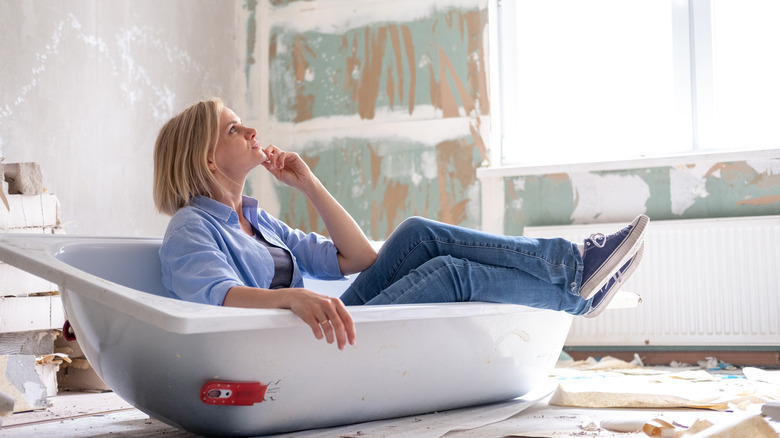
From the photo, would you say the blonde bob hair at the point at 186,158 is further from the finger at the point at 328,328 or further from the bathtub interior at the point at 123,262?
the finger at the point at 328,328

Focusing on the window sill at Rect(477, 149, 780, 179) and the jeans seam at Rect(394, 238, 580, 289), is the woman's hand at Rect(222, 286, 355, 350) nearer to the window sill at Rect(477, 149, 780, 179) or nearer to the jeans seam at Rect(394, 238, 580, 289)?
the jeans seam at Rect(394, 238, 580, 289)

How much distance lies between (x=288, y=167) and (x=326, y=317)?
0.79m

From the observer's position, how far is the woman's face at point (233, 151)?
185 centimetres

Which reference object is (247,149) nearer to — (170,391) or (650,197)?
(170,391)

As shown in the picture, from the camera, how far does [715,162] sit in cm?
333

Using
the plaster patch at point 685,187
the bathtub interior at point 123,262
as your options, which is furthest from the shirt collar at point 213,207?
the plaster patch at point 685,187

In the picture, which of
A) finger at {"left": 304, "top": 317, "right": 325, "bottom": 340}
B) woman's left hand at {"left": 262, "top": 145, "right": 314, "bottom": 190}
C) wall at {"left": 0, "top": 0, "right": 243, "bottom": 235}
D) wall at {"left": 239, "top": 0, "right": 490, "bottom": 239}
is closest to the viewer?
finger at {"left": 304, "top": 317, "right": 325, "bottom": 340}

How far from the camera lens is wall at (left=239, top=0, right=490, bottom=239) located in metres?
3.81

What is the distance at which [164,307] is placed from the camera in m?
1.21

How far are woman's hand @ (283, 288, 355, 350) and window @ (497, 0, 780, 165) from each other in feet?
8.59

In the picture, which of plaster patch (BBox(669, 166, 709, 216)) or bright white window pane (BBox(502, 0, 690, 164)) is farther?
bright white window pane (BBox(502, 0, 690, 164))

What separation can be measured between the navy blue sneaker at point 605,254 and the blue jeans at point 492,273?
0.07ft

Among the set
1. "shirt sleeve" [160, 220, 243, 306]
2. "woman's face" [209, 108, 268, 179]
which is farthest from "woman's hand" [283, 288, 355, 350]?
"woman's face" [209, 108, 268, 179]

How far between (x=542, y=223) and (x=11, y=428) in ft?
7.91
